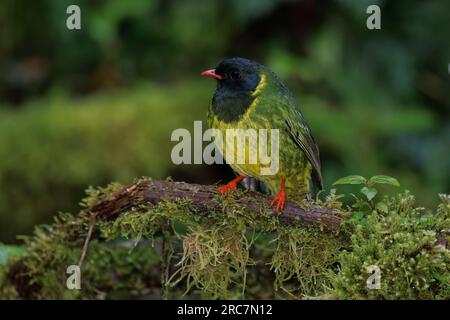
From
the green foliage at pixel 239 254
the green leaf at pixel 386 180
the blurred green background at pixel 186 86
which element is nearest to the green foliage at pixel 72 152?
the blurred green background at pixel 186 86

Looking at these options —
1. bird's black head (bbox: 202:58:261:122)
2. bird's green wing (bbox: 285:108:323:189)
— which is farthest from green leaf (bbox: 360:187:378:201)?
bird's black head (bbox: 202:58:261:122)

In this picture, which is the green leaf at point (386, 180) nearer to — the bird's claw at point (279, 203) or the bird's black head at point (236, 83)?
the bird's claw at point (279, 203)

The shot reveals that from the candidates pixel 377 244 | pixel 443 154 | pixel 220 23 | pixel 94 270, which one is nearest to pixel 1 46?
pixel 220 23

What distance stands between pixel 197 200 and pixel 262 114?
416 mm

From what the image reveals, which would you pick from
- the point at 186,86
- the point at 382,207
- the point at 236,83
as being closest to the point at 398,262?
the point at 382,207

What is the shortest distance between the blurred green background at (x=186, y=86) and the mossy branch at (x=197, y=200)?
277 centimetres

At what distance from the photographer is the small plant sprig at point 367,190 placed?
240 centimetres

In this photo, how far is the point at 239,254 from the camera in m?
→ 2.59

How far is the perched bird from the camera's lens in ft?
8.98

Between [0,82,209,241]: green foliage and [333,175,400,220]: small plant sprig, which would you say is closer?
[333,175,400,220]: small plant sprig

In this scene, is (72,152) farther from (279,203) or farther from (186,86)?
(279,203)

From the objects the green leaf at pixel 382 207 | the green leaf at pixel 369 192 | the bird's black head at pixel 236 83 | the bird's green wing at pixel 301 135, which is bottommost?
the green leaf at pixel 382 207

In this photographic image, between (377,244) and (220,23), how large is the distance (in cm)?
411

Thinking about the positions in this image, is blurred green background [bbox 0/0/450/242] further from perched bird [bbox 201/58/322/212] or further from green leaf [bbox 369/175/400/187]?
green leaf [bbox 369/175/400/187]
